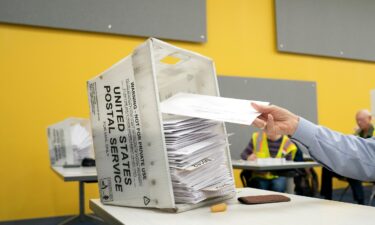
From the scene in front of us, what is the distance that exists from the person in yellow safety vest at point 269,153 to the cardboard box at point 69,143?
4.94 ft

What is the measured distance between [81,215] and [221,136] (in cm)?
274

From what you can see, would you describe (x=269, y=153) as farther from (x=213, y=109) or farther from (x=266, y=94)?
(x=213, y=109)

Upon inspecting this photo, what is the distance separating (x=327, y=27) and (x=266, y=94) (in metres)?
1.41

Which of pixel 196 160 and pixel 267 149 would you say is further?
pixel 267 149

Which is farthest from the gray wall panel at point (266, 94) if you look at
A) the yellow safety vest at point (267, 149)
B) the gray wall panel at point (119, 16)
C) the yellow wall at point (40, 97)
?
the gray wall panel at point (119, 16)

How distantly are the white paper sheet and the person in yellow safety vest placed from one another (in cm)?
248

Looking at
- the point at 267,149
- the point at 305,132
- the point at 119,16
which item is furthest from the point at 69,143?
the point at 305,132

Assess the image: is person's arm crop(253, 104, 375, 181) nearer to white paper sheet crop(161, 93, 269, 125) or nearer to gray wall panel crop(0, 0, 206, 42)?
white paper sheet crop(161, 93, 269, 125)

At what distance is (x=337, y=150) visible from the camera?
0.95 m

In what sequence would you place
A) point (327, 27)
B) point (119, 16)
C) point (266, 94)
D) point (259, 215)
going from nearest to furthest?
point (259, 215) → point (119, 16) → point (266, 94) → point (327, 27)

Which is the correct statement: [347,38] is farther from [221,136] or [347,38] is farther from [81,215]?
[221,136]

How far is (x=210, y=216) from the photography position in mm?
800

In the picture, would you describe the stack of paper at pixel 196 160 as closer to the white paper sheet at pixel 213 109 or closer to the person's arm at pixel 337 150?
the white paper sheet at pixel 213 109

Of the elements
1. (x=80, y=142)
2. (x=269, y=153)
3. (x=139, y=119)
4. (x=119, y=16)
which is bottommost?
(x=269, y=153)
